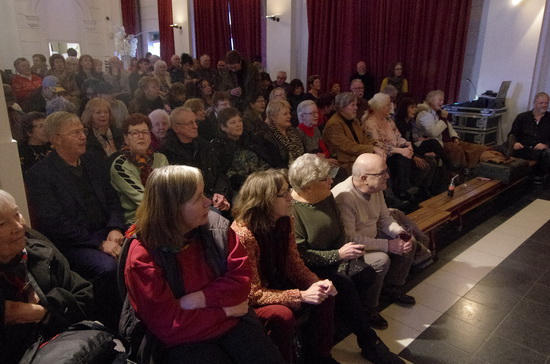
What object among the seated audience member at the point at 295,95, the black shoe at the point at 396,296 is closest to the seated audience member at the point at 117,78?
the seated audience member at the point at 295,95

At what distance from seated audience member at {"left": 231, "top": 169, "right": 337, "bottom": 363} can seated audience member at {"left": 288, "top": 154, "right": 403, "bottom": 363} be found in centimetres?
15

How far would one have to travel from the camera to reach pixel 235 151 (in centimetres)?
322

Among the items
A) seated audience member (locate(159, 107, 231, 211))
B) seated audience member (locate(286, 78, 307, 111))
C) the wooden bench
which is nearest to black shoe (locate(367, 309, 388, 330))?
the wooden bench

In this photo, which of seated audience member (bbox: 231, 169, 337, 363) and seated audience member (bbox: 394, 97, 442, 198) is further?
seated audience member (bbox: 394, 97, 442, 198)

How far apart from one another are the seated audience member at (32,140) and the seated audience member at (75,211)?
66 cm

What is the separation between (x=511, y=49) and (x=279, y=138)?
438 cm

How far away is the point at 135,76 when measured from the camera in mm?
6973

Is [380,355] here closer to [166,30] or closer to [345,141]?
[345,141]

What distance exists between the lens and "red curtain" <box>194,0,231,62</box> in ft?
32.4

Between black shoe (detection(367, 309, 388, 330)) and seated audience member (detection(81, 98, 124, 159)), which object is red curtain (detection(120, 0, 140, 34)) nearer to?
seated audience member (detection(81, 98, 124, 159))

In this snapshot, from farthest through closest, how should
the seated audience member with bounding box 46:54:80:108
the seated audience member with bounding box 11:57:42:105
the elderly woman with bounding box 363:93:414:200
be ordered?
the seated audience member with bounding box 46:54:80:108
the seated audience member with bounding box 11:57:42:105
the elderly woman with bounding box 363:93:414:200

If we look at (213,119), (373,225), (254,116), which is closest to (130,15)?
(213,119)

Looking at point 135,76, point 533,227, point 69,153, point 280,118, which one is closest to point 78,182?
point 69,153

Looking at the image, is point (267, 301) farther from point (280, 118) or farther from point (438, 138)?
point (438, 138)
